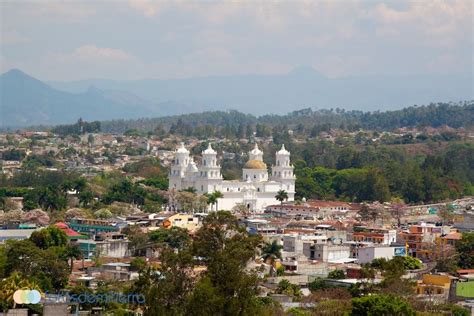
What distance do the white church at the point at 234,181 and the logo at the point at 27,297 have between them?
115ft

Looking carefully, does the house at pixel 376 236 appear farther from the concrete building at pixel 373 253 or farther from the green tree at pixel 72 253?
the green tree at pixel 72 253

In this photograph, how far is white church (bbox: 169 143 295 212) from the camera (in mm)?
64500

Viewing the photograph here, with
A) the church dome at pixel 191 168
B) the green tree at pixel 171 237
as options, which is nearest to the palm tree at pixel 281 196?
the church dome at pixel 191 168

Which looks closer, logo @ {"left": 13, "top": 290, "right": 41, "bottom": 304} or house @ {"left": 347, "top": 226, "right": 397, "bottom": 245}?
logo @ {"left": 13, "top": 290, "right": 41, "bottom": 304}

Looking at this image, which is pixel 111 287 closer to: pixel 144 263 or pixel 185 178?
pixel 144 263

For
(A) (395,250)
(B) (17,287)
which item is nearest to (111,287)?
(B) (17,287)

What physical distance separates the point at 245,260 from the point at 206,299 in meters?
2.40

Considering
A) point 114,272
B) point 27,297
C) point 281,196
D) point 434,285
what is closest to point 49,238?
point 114,272

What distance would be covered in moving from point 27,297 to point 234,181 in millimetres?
37937

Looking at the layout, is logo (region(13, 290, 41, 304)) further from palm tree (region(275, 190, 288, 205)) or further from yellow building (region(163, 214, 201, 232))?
palm tree (region(275, 190, 288, 205))

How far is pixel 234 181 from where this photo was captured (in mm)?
65688

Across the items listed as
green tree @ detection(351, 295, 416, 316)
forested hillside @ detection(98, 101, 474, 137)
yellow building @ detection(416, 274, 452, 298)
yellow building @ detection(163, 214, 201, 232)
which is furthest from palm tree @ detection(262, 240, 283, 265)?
forested hillside @ detection(98, 101, 474, 137)

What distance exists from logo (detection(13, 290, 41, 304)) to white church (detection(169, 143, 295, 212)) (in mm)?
34989

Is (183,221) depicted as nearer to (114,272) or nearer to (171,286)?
(114,272)
